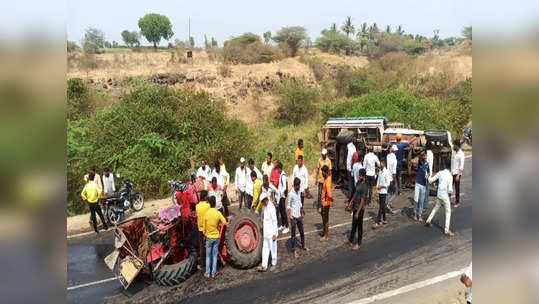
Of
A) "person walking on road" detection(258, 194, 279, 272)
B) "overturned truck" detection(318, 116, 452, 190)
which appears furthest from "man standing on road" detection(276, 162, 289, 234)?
"overturned truck" detection(318, 116, 452, 190)

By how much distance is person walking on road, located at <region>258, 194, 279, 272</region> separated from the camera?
744 centimetres

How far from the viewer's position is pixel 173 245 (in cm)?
753

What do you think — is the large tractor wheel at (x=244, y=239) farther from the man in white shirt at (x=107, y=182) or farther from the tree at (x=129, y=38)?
the tree at (x=129, y=38)

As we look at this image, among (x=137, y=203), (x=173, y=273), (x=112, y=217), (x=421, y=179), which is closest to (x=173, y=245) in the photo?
(x=173, y=273)

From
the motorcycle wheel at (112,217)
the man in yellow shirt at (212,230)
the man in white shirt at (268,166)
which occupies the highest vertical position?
the man in white shirt at (268,166)

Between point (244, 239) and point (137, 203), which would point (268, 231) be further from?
point (137, 203)

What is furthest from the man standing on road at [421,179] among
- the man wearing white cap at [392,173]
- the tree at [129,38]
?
the tree at [129,38]

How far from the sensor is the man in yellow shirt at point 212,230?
23.3 ft

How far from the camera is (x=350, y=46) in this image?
62.3 m

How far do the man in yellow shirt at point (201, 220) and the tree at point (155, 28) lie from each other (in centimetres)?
4417

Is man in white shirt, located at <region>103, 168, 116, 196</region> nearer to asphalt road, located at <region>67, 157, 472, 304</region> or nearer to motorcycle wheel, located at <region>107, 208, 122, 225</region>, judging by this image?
motorcycle wheel, located at <region>107, 208, 122, 225</region>

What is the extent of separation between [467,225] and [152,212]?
9.18 metres
